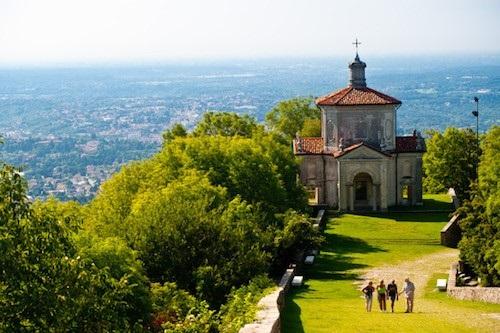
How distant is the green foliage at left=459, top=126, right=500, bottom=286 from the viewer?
3656 cm

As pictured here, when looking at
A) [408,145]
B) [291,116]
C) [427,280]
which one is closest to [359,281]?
[427,280]

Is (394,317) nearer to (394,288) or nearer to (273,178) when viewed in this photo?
(394,288)

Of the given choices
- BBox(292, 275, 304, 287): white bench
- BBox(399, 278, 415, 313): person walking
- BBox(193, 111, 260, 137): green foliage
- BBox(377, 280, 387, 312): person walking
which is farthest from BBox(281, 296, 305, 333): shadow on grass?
BBox(193, 111, 260, 137): green foliage

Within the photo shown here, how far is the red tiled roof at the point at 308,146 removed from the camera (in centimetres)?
6253

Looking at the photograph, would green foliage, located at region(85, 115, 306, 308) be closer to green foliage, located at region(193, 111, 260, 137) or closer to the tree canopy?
the tree canopy

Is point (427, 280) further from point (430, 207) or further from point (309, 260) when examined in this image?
point (430, 207)

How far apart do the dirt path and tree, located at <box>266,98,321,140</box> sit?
3838 cm

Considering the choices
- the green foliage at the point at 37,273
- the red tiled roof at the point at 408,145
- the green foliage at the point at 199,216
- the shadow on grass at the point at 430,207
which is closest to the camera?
the green foliage at the point at 37,273

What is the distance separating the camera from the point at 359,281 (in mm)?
38812

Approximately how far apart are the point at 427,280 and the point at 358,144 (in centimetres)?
2232

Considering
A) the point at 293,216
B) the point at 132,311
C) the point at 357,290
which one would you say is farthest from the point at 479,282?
the point at 132,311

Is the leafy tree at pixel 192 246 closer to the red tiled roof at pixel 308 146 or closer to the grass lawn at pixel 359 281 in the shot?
the grass lawn at pixel 359 281

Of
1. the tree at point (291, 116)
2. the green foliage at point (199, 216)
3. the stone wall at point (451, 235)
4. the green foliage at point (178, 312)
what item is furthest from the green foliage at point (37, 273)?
the tree at point (291, 116)

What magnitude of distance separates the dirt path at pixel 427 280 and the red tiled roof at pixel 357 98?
53.5 ft
